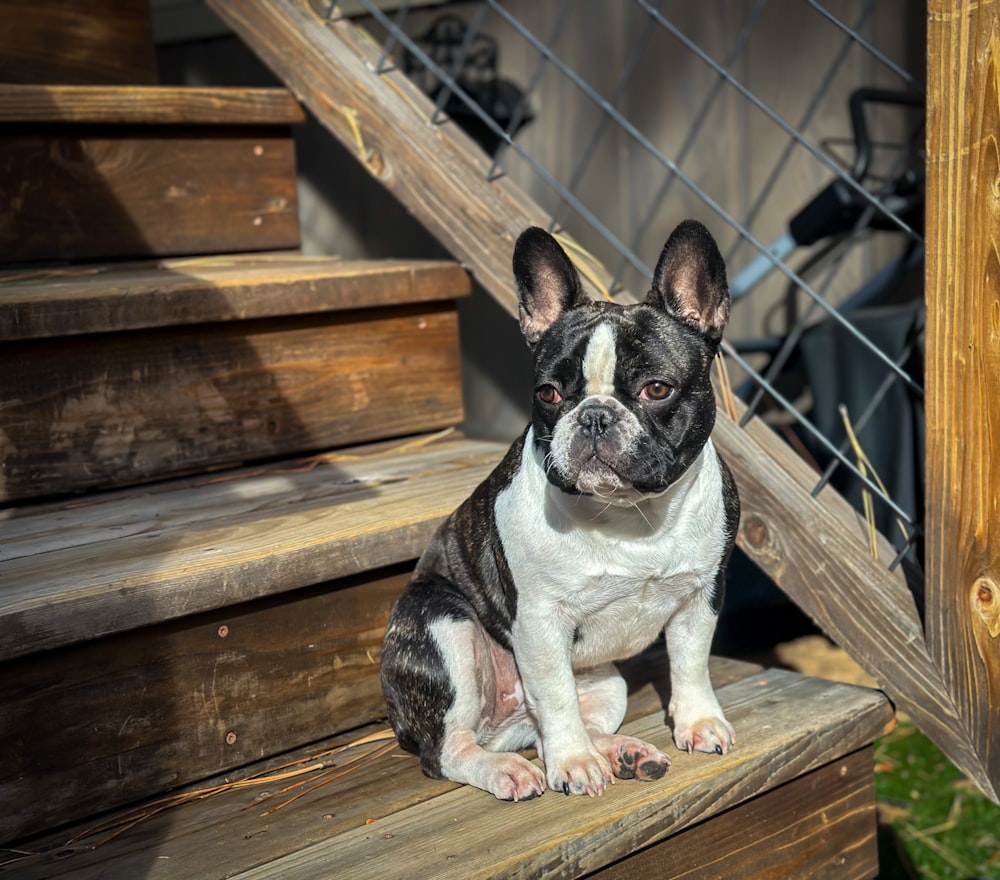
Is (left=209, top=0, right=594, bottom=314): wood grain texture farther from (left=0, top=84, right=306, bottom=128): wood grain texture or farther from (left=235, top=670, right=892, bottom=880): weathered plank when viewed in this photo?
(left=235, top=670, right=892, bottom=880): weathered plank

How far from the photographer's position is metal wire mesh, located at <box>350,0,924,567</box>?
11.2 ft

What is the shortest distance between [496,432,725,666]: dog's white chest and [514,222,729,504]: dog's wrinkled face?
0.31 ft

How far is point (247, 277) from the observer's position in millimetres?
2732

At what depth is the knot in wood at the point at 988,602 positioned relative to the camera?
2137 millimetres

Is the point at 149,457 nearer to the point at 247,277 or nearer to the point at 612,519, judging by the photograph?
the point at 247,277

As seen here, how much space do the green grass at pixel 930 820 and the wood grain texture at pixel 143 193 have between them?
223cm

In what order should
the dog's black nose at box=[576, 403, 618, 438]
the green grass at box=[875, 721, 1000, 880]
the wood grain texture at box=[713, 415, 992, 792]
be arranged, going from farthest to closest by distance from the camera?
the green grass at box=[875, 721, 1000, 880], the wood grain texture at box=[713, 415, 992, 792], the dog's black nose at box=[576, 403, 618, 438]

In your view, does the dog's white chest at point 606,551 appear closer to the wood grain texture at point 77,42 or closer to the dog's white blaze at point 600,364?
the dog's white blaze at point 600,364

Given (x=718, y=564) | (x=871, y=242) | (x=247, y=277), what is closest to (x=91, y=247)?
(x=247, y=277)

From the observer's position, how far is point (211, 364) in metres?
2.67

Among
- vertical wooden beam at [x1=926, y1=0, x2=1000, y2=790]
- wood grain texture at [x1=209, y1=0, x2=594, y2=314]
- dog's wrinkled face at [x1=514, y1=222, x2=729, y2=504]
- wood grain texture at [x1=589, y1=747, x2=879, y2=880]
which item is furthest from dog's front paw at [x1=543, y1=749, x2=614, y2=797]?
wood grain texture at [x1=209, y1=0, x2=594, y2=314]

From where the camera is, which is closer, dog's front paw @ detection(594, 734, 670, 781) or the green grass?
dog's front paw @ detection(594, 734, 670, 781)

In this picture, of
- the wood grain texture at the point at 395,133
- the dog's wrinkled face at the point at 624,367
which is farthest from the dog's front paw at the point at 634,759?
the wood grain texture at the point at 395,133

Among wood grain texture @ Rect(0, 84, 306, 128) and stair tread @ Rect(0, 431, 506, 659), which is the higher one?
wood grain texture @ Rect(0, 84, 306, 128)
